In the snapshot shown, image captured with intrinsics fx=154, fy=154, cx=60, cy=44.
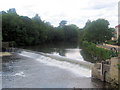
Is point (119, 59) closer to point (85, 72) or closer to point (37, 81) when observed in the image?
point (85, 72)

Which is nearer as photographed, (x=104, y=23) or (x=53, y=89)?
(x=53, y=89)

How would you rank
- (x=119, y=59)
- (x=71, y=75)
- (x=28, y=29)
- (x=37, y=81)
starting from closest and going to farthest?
(x=119, y=59) < (x=37, y=81) < (x=71, y=75) < (x=28, y=29)

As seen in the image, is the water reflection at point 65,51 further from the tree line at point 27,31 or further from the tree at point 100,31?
the tree line at point 27,31

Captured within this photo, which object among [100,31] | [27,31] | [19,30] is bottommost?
[100,31]

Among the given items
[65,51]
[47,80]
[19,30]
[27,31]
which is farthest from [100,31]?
[47,80]

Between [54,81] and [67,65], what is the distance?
17.0ft

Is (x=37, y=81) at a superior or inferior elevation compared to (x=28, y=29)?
inferior

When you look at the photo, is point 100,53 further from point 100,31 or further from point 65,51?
point 100,31

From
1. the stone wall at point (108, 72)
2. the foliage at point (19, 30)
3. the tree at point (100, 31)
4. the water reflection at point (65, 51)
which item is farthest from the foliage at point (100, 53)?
the foliage at point (19, 30)

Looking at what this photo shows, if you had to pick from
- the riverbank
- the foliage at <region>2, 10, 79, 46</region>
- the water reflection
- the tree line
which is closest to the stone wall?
the riverbank

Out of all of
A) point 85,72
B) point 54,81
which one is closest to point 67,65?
point 85,72

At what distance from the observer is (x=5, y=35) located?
130ft

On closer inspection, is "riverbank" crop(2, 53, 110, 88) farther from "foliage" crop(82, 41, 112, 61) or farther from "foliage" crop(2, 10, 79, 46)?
"foliage" crop(2, 10, 79, 46)

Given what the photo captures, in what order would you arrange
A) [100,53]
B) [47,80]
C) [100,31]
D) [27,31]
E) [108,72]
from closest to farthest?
[108,72]
[47,80]
[100,53]
[100,31]
[27,31]
